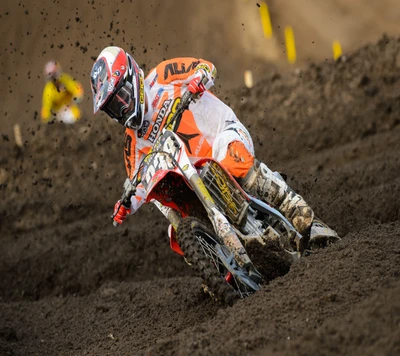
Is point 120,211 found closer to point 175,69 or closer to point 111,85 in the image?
point 111,85

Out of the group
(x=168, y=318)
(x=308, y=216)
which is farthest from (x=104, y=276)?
(x=308, y=216)

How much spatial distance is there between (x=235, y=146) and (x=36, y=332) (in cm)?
298

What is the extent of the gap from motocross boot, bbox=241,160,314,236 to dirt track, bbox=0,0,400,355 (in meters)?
0.45

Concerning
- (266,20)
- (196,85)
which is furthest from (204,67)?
(266,20)

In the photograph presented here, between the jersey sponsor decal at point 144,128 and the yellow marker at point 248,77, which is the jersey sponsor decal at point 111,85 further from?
the yellow marker at point 248,77

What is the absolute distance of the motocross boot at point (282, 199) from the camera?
21.8ft

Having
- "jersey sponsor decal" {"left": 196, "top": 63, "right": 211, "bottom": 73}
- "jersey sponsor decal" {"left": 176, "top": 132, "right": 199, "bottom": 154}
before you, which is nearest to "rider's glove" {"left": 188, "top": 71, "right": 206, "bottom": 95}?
"jersey sponsor decal" {"left": 196, "top": 63, "right": 211, "bottom": 73}

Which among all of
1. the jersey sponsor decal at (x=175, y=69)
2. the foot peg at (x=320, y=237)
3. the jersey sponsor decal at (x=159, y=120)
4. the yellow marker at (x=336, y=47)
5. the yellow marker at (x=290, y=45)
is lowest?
the yellow marker at (x=336, y=47)

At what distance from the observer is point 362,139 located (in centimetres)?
1260

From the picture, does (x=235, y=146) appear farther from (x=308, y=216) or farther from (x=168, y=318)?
(x=168, y=318)

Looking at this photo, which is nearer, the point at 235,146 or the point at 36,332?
the point at 235,146

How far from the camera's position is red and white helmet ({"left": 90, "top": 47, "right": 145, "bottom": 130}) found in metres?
6.49

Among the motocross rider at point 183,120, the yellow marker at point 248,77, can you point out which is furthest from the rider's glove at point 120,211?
the yellow marker at point 248,77

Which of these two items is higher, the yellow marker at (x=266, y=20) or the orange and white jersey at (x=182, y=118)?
the orange and white jersey at (x=182, y=118)
